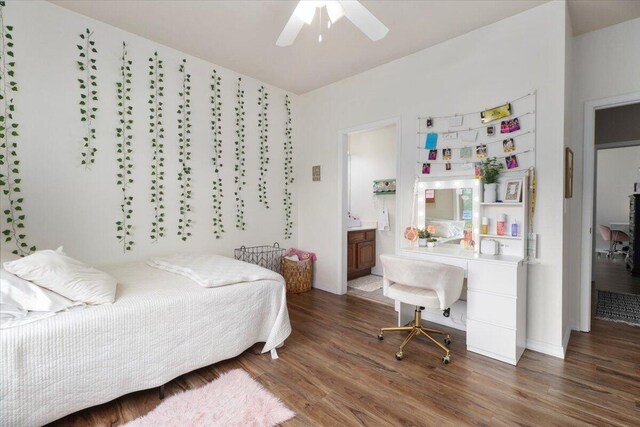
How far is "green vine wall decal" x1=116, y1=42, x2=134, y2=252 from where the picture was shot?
2.79 metres

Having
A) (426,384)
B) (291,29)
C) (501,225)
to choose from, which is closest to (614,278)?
(501,225)

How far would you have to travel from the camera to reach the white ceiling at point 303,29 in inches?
94.9

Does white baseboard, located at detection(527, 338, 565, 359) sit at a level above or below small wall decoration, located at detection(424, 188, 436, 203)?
below

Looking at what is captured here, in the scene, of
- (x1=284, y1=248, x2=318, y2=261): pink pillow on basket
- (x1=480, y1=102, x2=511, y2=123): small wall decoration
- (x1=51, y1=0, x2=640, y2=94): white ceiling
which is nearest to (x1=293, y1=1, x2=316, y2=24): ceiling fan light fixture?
(x1=51, y1=0, x2=640, y2=94): white ceiling

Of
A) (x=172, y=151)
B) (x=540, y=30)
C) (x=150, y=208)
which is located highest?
(x=540, y=30)

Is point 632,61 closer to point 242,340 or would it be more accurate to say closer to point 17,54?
point 242,340

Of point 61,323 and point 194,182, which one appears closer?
point 61,323

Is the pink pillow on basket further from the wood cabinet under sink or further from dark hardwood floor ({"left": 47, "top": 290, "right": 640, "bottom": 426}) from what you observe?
dark hardwood floor ({"left": 47, "top": 290, "right": 640, "bottom": 426})

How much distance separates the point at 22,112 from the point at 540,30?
420cm

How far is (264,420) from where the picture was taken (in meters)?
1.64

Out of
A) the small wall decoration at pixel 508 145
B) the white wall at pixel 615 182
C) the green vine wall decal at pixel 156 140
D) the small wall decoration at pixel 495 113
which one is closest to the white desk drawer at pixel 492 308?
the small wall decoration at pixel 508 145

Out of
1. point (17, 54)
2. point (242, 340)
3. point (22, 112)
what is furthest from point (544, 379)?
point (17, 54)

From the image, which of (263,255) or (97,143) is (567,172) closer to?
(263,255)

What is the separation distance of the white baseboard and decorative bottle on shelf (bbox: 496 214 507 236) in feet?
3.02
